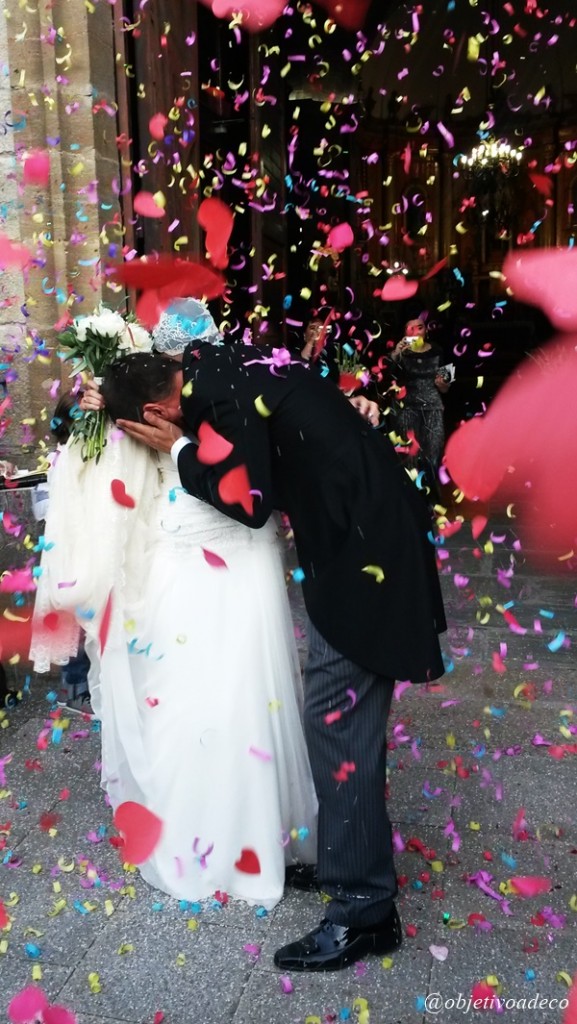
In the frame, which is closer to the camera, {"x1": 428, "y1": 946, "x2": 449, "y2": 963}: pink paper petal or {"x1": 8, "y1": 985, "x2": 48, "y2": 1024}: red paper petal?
{"x1": 8, "y1": 985, "x2": 48, "y2": 1024}: red paper petal

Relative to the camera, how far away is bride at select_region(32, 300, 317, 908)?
8.71ft

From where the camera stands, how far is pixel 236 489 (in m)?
2.36

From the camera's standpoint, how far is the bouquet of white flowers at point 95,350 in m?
2.73

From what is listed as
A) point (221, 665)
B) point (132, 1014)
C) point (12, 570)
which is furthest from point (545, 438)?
point (132, 1014)

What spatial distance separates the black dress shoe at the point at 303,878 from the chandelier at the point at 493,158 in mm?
12477

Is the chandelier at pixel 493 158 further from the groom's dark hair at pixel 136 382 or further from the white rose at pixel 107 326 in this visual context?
the groom's dark hair at pixel 136 382

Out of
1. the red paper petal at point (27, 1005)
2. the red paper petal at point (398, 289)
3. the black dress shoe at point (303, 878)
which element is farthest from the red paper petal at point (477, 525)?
the red paper petal at point (27, 1005)

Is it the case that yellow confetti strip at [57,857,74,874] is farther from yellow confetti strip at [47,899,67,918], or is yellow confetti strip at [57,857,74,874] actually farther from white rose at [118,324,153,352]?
white rose at [118,324,153,352]

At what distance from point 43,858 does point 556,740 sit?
2103 millimetres

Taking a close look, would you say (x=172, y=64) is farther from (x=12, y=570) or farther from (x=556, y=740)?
(x=556, y=740)

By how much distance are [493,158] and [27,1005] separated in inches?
521

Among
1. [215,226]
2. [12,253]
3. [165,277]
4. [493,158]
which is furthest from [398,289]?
[493,158]

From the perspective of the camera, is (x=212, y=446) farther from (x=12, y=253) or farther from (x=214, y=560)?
(x=12, y=253)

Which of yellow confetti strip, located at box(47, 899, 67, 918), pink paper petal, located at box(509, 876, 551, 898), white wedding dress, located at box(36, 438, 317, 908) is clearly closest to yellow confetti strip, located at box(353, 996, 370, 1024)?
white wedding dress, located at box(36, 438, 317, 908)
